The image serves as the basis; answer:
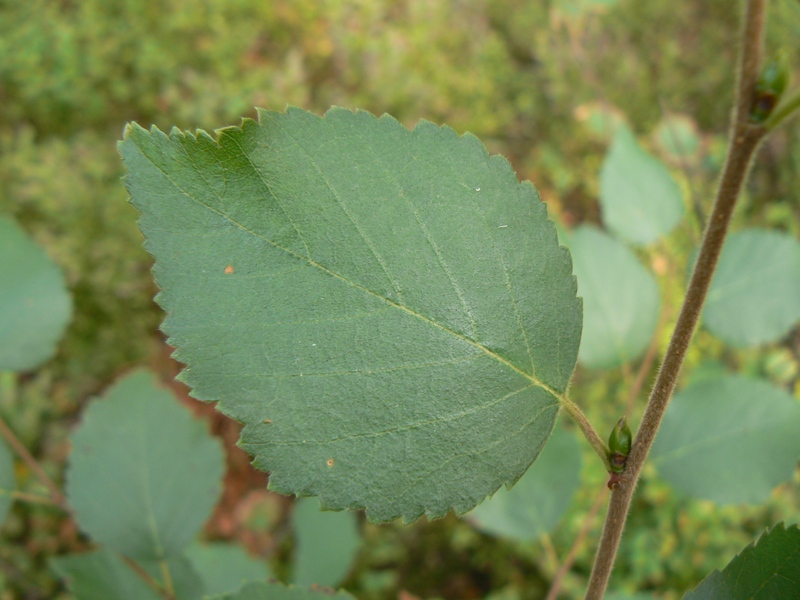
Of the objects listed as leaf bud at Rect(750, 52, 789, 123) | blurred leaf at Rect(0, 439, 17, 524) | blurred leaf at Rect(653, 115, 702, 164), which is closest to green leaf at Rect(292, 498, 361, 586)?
blurred leaf at Rect(0, 439, 17, 524)

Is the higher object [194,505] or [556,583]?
[194,505]

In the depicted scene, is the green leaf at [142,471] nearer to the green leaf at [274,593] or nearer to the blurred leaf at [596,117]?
the green leaf at [274,593]

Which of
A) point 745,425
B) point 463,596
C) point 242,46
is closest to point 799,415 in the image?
point 745,425

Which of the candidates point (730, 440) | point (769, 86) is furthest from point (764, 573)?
point (730, 440)

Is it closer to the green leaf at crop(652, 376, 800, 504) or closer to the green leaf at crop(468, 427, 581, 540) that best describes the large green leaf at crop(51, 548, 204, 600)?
the green leaf at crop(468, 427, 581, 540)

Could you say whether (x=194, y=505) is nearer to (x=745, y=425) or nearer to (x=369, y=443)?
(x=369, y=443)

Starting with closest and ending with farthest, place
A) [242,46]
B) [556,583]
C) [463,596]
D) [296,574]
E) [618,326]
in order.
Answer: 1. [556,583]
2. [618,326]
3. [296,574]
4. [463,596]
5. [242,46]

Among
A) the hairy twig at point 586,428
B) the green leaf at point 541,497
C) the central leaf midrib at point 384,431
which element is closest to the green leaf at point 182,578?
the green leaf at point 541,497
